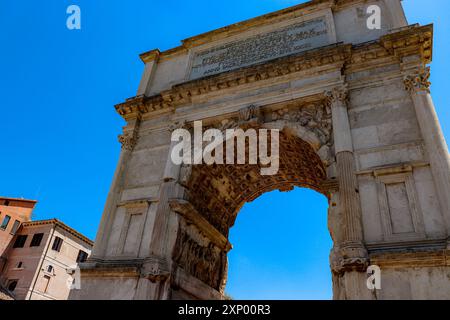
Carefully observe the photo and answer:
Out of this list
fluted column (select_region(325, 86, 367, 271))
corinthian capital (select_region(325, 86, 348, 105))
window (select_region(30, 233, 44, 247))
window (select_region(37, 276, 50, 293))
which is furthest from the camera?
window (select_region(30, 233, 44, 247))

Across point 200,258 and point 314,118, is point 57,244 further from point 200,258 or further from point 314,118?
point 314,118

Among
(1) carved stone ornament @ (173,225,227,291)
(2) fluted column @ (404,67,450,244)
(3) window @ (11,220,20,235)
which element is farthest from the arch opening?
(3) window @ (11,220,20,235)

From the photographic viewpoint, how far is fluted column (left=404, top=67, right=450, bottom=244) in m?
6.30

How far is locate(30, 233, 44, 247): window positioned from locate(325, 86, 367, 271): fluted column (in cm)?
2656

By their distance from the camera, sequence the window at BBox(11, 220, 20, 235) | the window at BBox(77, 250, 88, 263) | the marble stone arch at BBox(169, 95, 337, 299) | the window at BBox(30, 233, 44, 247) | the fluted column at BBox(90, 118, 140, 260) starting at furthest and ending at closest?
1. the window at BBox(77, 250, 88, 263)
2. the window at BBox(11, 220, 20, 235)
3. the window at BBox(30, 233, 44, 247)
4. the fluted column at BBox(90, 118, 140, 260)
5. the marble stone arch at BBox(169, 95, 337, 299)

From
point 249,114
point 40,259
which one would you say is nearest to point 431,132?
point 249,114

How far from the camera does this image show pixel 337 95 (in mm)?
8281

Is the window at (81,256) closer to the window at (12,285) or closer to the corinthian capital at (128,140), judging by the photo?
the window at (12,285)

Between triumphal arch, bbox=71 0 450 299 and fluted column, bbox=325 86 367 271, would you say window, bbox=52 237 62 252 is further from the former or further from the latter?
fluted column, bbox=325 86 367 271

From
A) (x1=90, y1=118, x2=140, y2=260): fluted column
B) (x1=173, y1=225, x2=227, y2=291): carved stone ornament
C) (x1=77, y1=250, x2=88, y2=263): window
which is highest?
(x1=77, y1=250, x2=88, y2=263): window

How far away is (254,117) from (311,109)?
4.72 feet

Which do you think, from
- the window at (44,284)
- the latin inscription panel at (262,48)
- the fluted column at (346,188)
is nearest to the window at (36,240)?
the window at (44,284)
